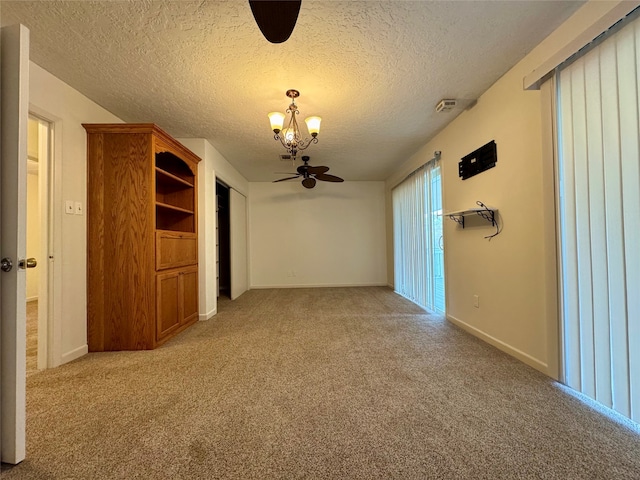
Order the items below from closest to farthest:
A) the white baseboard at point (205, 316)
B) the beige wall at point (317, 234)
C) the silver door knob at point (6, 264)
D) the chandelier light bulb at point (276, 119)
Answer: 1. the silver door knob at point (6, 264)
2. the chandelier light bulb at point (276, 119)
3. the white baseboard at point (205, 316)
4. the beige wall at point (317, 234)

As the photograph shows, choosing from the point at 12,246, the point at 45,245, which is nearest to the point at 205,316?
the point at 45,245

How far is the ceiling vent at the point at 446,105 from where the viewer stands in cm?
268

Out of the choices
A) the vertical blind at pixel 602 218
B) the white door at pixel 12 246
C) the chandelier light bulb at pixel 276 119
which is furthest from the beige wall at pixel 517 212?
the white door at pixel 12 246

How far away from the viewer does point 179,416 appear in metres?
1.53

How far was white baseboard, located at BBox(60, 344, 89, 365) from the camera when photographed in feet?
7.59

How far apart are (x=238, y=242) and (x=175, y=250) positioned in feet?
7.96

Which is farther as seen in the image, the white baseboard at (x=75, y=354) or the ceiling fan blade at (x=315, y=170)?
the ceiling fan blade at (x=315, y=170)

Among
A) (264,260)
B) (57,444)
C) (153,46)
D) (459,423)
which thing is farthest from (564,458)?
(264,260)

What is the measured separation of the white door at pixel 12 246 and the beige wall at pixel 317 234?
502 centimetres

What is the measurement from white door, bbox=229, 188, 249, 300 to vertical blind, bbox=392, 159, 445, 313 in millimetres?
3114

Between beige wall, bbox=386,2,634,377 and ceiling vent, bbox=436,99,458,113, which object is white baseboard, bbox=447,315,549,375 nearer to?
beige wall, bbox=386,2,634,377

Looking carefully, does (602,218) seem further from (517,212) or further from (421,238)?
(421,238)

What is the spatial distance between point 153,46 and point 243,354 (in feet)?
8.01

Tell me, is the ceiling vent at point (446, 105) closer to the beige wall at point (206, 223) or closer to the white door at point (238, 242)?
the beige wall at point (206, 223)
